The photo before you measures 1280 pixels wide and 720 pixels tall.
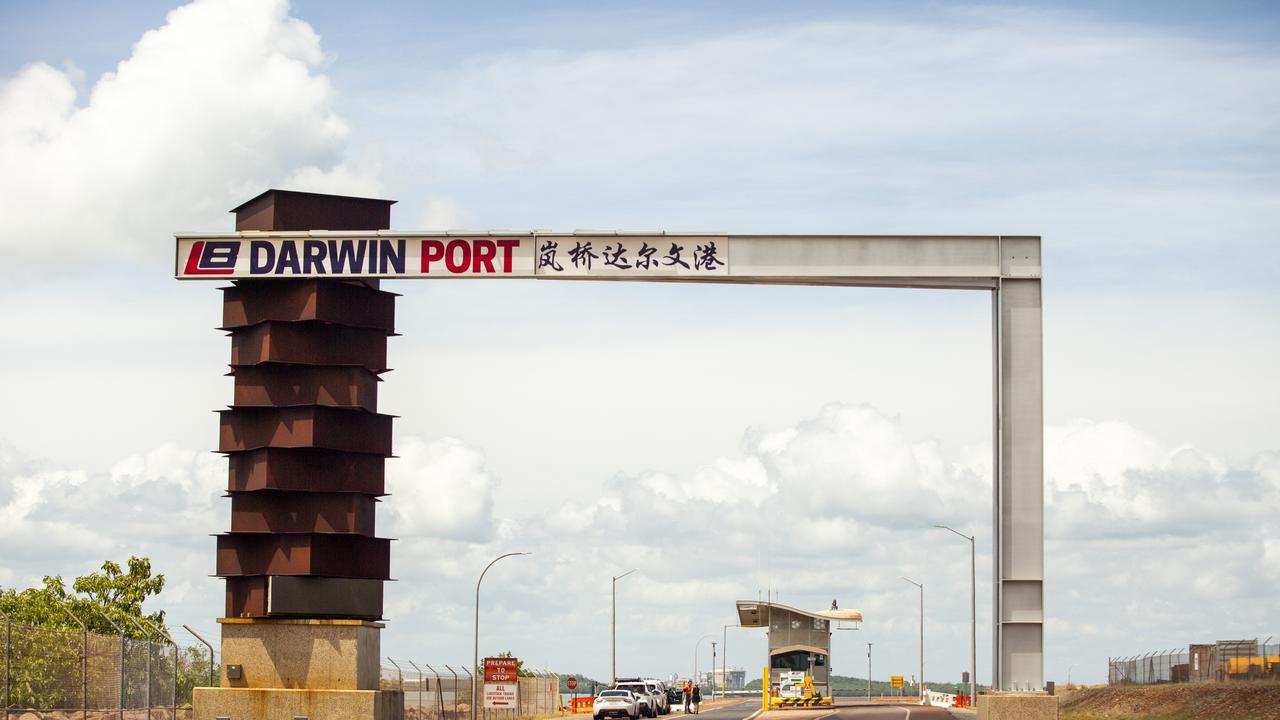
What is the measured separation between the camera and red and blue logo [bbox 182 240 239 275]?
1861 inches

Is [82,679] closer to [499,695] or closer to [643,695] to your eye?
[499,695]

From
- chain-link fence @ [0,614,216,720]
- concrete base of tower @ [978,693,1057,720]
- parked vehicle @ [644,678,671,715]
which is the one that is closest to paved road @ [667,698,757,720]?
parked vehicle @ [644,678,671,715]

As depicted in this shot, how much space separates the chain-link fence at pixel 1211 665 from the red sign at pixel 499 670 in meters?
30.2

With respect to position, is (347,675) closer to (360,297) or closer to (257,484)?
(257,484)

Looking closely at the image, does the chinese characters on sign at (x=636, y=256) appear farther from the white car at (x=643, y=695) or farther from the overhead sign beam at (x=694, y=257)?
the white car at (x=643, y=695)

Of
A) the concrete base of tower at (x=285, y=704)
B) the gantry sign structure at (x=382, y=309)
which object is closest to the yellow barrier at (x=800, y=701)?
the gantry sign structure at (x=382, y=309)

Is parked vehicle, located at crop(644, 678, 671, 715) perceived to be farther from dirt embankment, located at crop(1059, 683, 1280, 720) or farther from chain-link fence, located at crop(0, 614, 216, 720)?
chain-link fence, located at crop(0, 614, 216, 720)

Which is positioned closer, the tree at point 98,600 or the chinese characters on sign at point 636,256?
the chinese characters on sign at point 636,256

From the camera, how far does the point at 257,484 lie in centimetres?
4825

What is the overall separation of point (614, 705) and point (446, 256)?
26.7m

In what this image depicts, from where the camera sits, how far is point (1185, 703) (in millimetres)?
60906

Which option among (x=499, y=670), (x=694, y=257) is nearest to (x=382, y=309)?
(x=694, y=257)

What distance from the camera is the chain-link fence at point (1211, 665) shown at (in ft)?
216

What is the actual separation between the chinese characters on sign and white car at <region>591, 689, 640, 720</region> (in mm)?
25748
